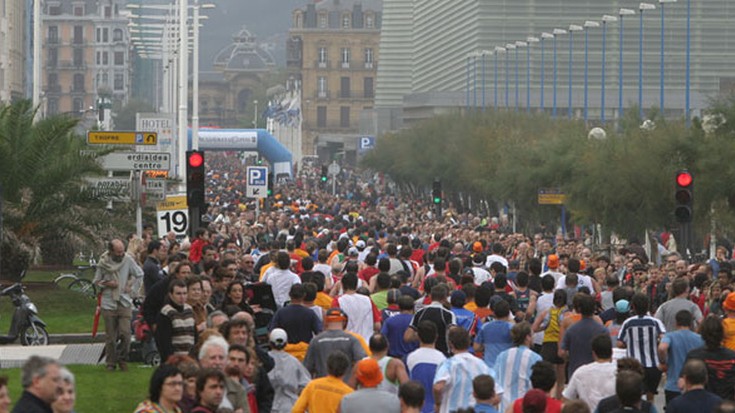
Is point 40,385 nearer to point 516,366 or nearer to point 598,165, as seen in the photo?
point 516,366

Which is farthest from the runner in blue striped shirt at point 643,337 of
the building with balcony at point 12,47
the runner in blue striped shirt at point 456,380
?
the building with balcony at point 12,47

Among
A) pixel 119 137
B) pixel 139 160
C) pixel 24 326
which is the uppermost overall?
pixel 119 137

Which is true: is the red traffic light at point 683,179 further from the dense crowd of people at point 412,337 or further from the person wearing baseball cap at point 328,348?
the person wearing baseball cap at point 328,348

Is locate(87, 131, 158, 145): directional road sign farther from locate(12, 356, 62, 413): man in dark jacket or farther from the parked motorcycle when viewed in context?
locate(12, 356, 62, 413): man in dark jacket

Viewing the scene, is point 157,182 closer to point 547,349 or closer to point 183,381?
point 547,349

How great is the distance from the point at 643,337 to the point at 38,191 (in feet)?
57.7

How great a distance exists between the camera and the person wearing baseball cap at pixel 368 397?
13281 millimetres

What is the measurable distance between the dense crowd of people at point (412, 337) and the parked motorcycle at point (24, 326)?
198 cm

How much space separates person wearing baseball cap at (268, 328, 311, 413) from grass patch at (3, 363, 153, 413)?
3996mm

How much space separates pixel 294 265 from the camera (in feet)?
85.0

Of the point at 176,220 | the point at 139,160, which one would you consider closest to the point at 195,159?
the point at 139,160

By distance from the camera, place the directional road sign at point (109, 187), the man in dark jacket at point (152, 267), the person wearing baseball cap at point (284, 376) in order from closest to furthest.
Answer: the person wearing baseball cap at point (284, 376) < the man in dark jacket at point (152, 267) < the directional road sign at point (109, 187)

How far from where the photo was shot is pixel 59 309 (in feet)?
108

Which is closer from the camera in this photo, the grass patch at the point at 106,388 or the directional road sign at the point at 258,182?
the grass patch at the point at 106,388
